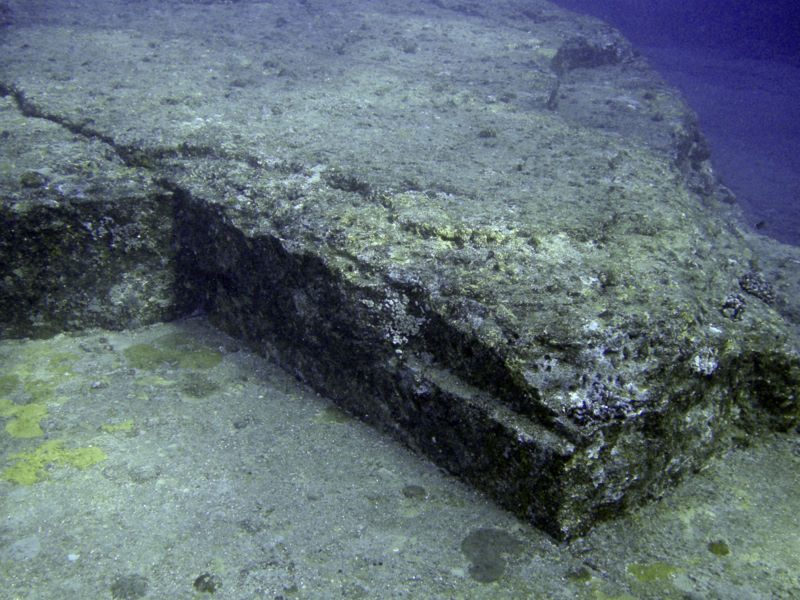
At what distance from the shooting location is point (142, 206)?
3414 millimetres

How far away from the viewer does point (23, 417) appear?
9.12 ft

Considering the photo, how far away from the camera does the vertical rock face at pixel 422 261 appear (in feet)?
7.47

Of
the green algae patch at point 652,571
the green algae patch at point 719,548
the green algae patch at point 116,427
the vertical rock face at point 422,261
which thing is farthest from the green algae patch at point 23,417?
the green algae patch at point 719,548

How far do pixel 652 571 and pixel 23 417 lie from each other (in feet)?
10.6

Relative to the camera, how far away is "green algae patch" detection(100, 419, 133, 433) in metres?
2.75

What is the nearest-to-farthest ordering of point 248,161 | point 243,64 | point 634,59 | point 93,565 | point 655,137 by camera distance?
point 93,565 → point 248,161 → point 243,64 → point 655,137 → point 634,59

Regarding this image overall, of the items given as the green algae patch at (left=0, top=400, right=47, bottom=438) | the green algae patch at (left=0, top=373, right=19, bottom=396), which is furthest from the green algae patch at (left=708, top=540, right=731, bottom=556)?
the green algae patch at (left=0, top=373, right=19, bottom=396)

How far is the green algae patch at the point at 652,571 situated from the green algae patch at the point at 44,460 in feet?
8.45

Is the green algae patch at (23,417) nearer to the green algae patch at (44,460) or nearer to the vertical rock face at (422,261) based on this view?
the green algae patch at (44,460)

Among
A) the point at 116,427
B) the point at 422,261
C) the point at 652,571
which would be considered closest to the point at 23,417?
the point at 116,427

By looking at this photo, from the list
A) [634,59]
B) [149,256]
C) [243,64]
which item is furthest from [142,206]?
[634,59]

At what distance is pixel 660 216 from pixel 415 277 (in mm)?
1870

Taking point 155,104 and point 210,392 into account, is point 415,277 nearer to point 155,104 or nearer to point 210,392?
point 210,392

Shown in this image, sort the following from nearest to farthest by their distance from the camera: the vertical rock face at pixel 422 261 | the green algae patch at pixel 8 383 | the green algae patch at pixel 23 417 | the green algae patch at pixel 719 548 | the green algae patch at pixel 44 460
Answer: the green algae patch at pixel 719 548
the vertical rock face at pixel 422 261
the green algae patch at pixel 44 460
the green algae patch at pixel 23 417
the green algae patch at pixel 8 383
